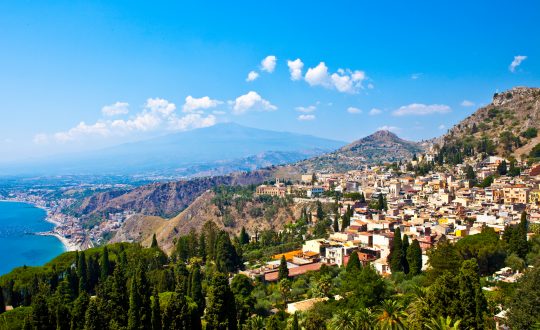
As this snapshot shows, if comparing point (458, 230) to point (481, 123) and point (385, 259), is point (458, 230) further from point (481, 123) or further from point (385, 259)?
point (481, 123)

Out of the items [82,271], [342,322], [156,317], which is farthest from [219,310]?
[82,271]

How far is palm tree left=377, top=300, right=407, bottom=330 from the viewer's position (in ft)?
59.3

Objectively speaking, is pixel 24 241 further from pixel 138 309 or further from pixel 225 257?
pixel 138 309

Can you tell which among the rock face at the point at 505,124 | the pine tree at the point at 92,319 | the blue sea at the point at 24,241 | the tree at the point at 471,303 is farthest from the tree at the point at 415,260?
the blue sea at the point at 24,241

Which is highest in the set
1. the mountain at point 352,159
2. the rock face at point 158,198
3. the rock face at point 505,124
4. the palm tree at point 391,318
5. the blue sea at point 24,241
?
the rock face at point 505,124

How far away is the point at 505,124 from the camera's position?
9294cm

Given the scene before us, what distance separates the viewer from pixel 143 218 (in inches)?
4289

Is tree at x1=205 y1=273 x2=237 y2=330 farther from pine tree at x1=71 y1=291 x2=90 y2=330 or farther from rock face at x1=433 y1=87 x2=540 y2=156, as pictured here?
rock face at x1=433 y1=87 x2=540 y2=156

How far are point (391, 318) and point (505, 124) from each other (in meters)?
87.9

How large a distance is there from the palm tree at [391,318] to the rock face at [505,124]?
69141 millimetres

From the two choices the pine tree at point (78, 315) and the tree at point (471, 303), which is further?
the pine tree at point (78, 315)

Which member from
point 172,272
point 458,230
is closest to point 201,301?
point 172,272

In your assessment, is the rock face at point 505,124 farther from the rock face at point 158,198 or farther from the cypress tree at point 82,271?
the rock face at point 158,198

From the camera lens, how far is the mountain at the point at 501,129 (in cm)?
8025
